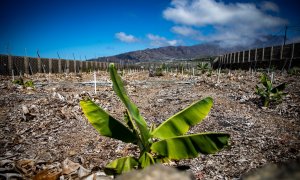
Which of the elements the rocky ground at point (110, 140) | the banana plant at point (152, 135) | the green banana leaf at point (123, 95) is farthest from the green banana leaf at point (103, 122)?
the rocky ground at point (110, 140)

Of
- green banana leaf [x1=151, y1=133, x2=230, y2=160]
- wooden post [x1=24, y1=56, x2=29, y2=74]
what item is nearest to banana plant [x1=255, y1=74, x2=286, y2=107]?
green banana leaf [x1=151, y1=133, x2=230, y2=160]

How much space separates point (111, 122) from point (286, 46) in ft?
74.9

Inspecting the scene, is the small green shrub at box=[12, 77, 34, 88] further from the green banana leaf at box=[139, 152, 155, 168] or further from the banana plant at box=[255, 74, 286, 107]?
the green banana leaf at box=[139, 152, 155, 168]

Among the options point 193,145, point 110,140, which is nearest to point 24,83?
point 110,140

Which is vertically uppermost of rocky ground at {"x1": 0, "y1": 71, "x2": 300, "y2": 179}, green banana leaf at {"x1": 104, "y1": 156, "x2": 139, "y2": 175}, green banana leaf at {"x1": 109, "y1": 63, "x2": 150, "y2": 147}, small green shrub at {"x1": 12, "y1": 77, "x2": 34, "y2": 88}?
green banana leaf at {"x1": 109, "y1": 63, "x2": 150, "y2": 147}

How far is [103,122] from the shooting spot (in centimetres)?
314

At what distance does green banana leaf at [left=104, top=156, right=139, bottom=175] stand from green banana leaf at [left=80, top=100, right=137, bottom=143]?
31 centimetres

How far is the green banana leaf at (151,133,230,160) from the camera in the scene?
2875 millimetres

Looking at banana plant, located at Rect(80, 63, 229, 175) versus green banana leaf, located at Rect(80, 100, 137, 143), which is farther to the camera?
green banana leaf, located at Rect(80, 100, 137, 143)

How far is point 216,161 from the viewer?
4.46 metres

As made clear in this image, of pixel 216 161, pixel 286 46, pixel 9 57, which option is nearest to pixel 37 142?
pixel 216 161

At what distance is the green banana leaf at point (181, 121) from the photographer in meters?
3.26

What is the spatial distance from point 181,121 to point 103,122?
104 centimetres

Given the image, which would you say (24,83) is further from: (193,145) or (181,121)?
(193,145)
